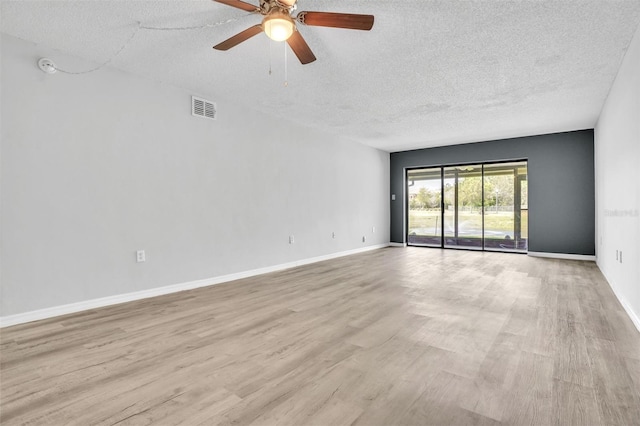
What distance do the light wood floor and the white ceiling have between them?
2.53 m

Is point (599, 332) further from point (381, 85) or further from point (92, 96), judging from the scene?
point (92, 96)

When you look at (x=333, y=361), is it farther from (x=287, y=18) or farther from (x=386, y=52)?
(x=386, y=52)

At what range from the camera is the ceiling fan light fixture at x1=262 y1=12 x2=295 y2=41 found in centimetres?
210

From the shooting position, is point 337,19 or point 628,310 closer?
point 337,19

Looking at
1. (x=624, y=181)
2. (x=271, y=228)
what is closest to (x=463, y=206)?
(x=624, y=181)

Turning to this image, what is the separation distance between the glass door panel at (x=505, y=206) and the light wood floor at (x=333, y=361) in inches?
140

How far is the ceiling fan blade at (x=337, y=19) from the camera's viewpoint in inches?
81.3

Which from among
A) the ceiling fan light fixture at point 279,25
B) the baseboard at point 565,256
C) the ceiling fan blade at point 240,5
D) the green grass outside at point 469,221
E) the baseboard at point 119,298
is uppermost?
the ceiling fan blade at point 240,5

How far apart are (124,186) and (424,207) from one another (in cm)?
692

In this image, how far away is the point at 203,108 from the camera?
4215mm

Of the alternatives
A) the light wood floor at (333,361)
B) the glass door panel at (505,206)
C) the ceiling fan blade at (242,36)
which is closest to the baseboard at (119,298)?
the light wood floor at (333,361)

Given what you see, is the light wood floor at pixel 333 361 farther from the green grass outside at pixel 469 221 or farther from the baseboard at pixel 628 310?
the green grass outside at pixel 469 221

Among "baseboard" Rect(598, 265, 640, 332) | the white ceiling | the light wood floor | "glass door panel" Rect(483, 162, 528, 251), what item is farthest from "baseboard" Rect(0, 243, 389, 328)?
"glass door panel" Rect(483, 162, 528, 251)

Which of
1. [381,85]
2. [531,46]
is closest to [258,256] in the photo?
[381,85]
